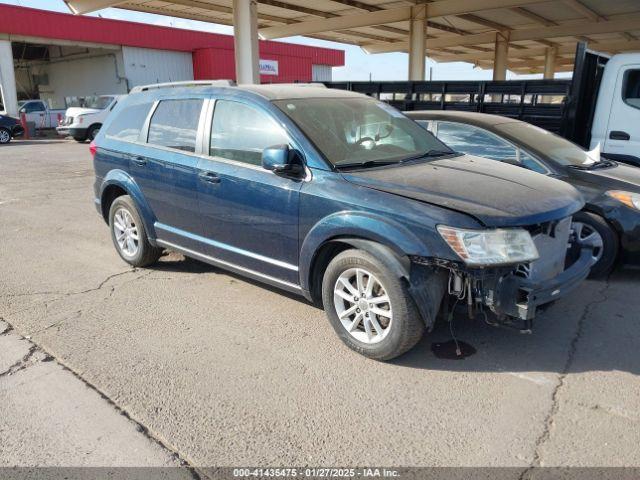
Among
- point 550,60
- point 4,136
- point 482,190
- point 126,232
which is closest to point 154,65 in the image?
point 4,136

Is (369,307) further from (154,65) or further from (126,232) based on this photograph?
(154,65)

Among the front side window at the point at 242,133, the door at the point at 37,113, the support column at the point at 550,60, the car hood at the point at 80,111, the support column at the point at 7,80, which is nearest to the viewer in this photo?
the front side window at the point at 242,133

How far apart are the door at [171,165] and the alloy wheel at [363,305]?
5.26 feet

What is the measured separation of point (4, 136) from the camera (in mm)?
20438

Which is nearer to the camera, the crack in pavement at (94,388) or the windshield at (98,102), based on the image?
the crack in pavement at (94,388)

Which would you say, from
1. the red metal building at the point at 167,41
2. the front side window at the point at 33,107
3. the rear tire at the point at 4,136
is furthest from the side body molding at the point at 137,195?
the red metal building at the point at 167,41

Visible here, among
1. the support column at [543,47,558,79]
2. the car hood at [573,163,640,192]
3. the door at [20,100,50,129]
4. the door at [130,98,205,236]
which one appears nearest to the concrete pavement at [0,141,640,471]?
the door at [130,98,205,236]

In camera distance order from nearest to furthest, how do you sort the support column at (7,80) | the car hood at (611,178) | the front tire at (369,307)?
the front tire at (369,307)
the car hood at (611,178)
the support column at (7,80)

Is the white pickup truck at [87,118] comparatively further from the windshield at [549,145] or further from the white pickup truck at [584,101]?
the windshield at [549,145]

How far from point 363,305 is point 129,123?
11.0ft

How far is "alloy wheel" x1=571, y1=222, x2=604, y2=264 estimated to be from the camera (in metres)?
4.86

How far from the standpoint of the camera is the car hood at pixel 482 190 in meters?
3.09

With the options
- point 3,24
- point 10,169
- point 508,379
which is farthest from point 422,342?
point 3,24

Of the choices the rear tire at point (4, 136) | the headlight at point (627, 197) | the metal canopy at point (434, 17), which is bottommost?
the rear tire at point (4, 136)
